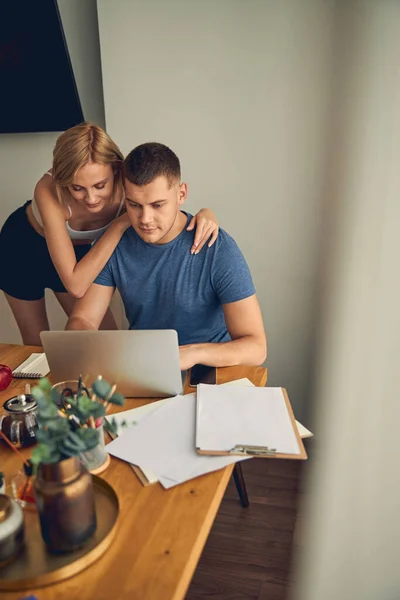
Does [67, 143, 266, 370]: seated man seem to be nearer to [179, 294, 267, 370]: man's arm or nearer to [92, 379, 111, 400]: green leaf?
[179, 294, 267, 370]: man's arm

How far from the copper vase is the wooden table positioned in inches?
2.0

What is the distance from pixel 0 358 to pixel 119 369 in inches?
19.1

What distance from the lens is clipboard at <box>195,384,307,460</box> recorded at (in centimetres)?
89

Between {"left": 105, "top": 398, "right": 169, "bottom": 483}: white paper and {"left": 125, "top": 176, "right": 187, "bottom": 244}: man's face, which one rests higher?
{"left": 125, "top": 176, "right": 187, "bottom": 244}: man's face

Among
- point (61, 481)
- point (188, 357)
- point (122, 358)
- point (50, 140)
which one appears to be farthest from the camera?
point (50, 140)

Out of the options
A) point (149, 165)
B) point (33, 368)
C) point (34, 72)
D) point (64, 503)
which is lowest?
point (33, 368)

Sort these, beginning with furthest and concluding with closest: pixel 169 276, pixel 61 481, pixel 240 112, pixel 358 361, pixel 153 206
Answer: pixel 240 112 < pixel 169 276 < pixel 153 206 < pixel 61 481 < pixel 358 361

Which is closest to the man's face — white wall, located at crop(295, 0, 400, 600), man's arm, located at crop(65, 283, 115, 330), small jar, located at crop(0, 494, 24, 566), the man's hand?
man's arm, located at crop(65, 283, 115, 330)

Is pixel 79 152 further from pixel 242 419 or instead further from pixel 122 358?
pixel 242 419

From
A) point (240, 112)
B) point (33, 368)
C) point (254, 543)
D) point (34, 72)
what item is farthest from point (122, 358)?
point (34, 72)

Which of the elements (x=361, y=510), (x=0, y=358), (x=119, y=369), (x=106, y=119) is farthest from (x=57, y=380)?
(x=106, y=119)

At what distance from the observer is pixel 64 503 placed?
679 mm

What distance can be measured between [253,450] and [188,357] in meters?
0.37

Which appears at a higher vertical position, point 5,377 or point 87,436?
point 87,436
